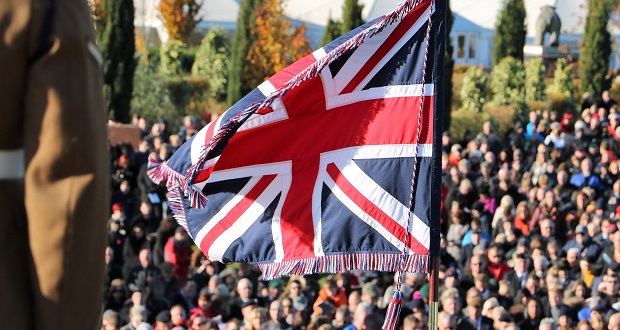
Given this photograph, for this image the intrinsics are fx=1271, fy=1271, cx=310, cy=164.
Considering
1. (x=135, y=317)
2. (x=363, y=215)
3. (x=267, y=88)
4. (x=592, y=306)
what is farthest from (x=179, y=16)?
(x=363, y=215)

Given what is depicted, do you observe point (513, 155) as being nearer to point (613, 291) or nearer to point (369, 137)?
point (613, 291)

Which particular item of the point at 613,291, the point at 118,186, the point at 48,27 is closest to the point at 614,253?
the point at 613,291

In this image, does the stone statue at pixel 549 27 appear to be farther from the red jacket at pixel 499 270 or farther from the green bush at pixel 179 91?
the red jacket at pixel 499 270

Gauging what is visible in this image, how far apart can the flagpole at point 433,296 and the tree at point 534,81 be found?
23.3 metres

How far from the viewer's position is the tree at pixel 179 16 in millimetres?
34656

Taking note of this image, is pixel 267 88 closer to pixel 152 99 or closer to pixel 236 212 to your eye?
→ pixel 236 212

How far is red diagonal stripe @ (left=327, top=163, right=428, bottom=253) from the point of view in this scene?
20.6ft

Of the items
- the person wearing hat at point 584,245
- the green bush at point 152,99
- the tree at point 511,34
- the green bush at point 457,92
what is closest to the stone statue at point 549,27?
the green bush at point 457,92

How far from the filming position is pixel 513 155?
753 inches

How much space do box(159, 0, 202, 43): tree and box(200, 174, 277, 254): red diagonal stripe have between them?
28278mm

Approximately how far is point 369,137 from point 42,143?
4.38 meters

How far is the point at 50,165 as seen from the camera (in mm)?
2232

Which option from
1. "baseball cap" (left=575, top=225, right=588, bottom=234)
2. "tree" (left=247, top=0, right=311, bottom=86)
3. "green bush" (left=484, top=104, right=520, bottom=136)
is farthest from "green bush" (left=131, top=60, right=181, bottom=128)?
"baseball cap" (left=575, top=225, right=588, bottom=234)

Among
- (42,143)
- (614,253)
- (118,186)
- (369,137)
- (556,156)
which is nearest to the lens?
(42,143)
